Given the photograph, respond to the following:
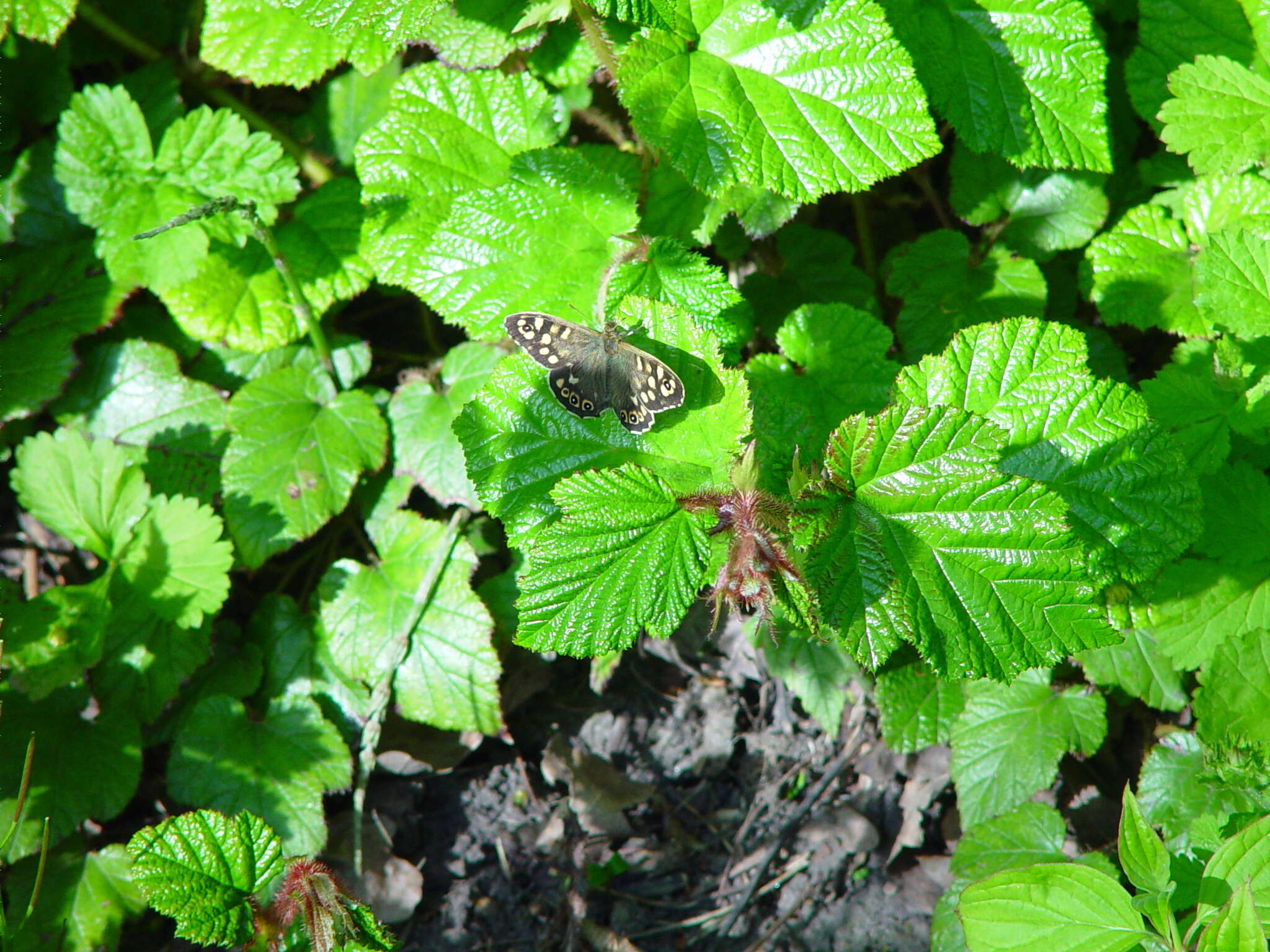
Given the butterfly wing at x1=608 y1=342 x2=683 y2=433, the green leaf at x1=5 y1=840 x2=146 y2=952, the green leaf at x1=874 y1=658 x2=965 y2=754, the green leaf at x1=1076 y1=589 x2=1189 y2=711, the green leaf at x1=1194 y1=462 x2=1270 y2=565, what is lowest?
the green leaf at x1=5 y1=840 x2=146 y2=952

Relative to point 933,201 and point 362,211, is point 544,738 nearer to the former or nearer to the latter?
point 362,211

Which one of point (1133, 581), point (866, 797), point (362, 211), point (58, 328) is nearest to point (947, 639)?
point (1133, 581)

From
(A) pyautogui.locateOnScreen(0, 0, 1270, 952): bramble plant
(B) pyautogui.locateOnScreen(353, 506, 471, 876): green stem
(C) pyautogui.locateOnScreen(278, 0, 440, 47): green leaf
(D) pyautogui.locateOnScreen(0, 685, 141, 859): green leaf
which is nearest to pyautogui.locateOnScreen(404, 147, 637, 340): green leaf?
(A) pyautogui.locateOnScreen(0, 0, 1270, 952): bramble plant

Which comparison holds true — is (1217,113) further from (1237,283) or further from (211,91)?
(211,91)

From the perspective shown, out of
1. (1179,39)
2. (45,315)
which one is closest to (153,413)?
(45,315)

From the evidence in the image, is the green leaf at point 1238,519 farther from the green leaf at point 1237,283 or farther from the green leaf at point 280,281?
the green leaf at point 280,281

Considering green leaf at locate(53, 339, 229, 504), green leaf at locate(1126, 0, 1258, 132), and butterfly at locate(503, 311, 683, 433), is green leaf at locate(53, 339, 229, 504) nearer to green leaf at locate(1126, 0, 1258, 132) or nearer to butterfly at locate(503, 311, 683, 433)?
butterfly at locate(503, 311, 683, 433)
